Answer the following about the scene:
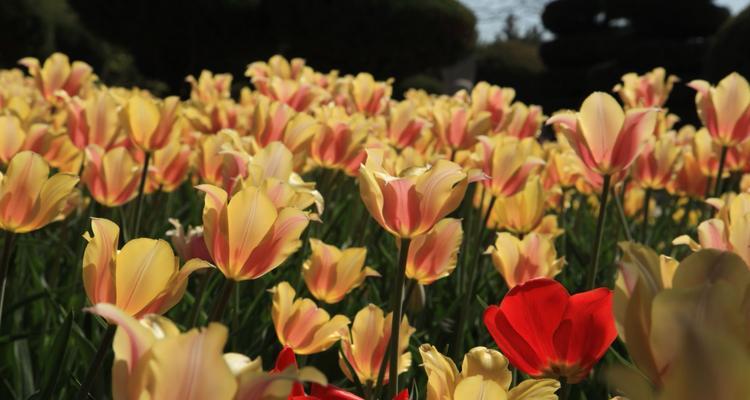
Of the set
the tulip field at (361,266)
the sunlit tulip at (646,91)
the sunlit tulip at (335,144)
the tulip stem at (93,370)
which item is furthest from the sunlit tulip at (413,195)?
the sunlit tulip at (646,91)

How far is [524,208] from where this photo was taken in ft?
7.02

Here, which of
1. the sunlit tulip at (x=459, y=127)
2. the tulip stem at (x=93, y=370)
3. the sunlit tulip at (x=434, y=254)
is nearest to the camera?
the tulip stem at (x=93, y=370)

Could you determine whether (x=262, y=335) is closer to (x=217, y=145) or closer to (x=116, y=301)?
(x=217, y=145)

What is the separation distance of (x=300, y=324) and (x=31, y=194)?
42cm

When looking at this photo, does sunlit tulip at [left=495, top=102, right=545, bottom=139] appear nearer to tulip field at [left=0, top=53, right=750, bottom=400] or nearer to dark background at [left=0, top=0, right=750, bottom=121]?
tulip field at [left=0, top=53, right=750, bottom=400]

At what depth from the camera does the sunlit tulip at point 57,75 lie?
3.11 m

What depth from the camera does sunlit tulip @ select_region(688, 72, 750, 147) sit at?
208 centimetres

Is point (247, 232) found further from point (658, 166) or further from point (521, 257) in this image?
point (658, 166)

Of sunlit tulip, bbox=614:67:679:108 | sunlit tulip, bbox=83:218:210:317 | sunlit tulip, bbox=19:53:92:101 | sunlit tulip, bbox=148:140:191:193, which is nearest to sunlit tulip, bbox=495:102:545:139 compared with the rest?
sunlit tulip, bbox=614:67:679:108

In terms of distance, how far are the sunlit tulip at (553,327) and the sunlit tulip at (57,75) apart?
8.21 ft

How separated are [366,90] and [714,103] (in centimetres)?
140

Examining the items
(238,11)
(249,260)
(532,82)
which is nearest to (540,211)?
(249,260)

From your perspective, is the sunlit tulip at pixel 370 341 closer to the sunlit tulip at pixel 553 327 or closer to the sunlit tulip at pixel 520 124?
the sunlit tulip at pixel 553 327

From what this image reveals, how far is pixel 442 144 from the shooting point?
260 centimetres
